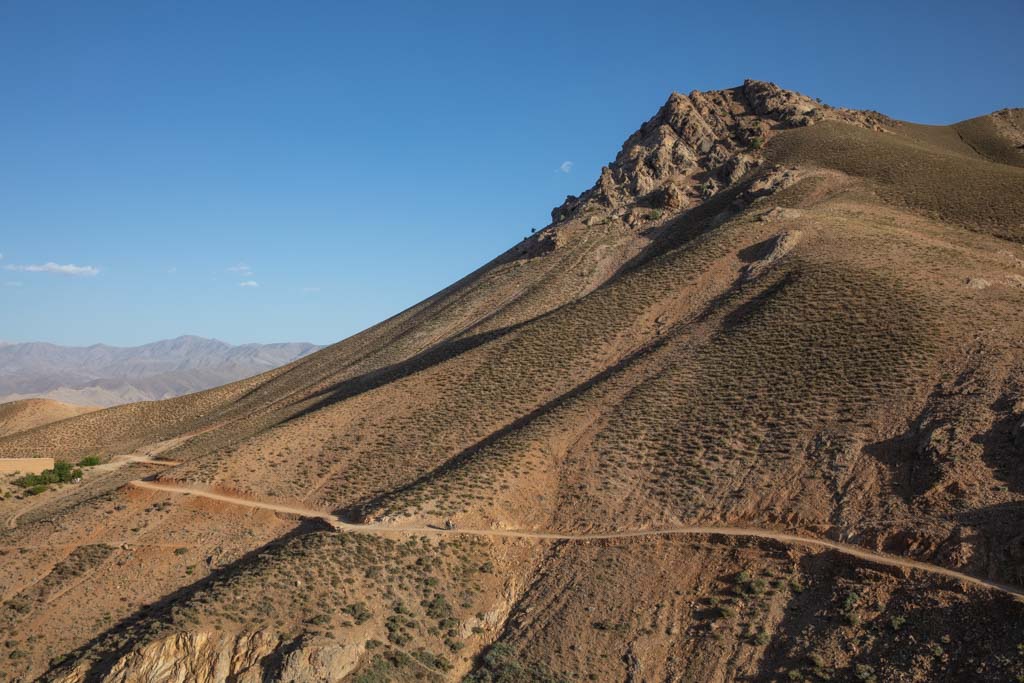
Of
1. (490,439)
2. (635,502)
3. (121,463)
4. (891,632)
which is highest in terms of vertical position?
(121,463)

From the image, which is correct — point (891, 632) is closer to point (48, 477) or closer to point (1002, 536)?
point (1002, 536)

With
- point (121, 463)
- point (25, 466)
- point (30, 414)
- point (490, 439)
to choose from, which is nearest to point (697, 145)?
point (490, 439)

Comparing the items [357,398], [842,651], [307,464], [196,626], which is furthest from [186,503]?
[842,651]

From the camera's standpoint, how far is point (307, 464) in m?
38.2

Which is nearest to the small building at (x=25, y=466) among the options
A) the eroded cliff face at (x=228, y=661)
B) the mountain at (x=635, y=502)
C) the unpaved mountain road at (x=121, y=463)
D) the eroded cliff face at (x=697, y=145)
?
the unpaved mountain road at (x=121, y=463)

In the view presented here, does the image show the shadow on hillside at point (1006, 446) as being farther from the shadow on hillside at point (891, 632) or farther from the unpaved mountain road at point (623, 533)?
the shadow on hillside at point (891, 632)

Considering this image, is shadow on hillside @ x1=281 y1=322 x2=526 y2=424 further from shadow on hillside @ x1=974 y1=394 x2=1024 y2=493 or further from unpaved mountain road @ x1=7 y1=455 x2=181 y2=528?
shadow on hillside @ x1=974 y1=394 x2=1024 y2=493

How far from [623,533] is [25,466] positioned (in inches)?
1602

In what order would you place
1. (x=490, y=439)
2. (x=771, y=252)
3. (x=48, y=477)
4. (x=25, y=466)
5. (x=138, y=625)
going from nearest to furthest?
1. (x=138, y=625)
2. (x=490, y=439)
3. (x=48, y=477)
4. (x=25, y=466)
5. (x=771, y=252)

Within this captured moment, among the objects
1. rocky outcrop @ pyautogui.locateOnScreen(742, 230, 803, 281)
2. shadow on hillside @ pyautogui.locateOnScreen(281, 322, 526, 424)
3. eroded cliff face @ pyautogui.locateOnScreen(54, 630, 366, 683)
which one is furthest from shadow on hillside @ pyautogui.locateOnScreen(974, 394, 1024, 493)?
shadow on hillside @ pyautogui.locateOnScreen(281, 322, 526, 424)

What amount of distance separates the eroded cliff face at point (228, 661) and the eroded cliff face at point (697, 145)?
52332 mm

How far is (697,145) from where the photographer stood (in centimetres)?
7388

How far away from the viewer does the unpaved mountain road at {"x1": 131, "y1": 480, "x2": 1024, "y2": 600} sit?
2150 cm

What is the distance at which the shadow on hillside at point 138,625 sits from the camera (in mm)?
23344
